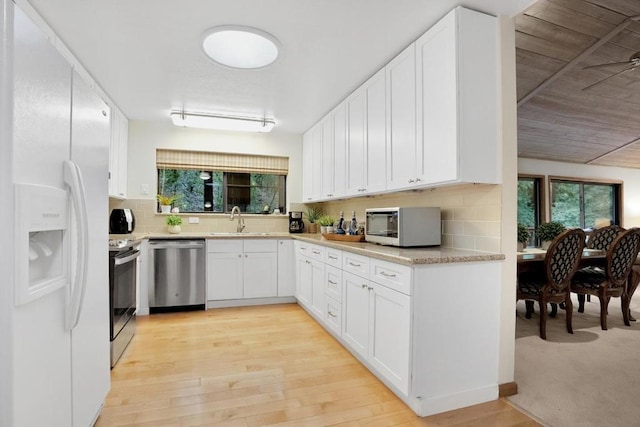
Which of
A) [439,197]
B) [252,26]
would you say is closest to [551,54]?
[439,197]

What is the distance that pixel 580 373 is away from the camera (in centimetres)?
237

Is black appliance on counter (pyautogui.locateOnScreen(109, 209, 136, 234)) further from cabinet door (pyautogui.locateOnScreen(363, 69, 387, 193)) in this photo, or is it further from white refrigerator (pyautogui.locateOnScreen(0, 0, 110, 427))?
cabinet door (pyautogui.locateOnScreen(363, 69, 387, 193))

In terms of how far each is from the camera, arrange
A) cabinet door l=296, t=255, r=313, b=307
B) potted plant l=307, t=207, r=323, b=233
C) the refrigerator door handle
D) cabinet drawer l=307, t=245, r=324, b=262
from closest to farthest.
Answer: the refrigerator door handle
cabinet drawer l=307, t=245, r=324, b=262
cabinet door l=296, t=255, r=313, b=307
potted plant l=307, t=207, r=323, b=233

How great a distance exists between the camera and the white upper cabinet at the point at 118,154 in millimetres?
3715

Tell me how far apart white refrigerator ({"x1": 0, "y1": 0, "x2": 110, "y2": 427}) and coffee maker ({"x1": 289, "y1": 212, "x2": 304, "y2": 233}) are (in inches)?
124

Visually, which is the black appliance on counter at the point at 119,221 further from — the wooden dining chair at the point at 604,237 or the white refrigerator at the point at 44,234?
the wooden dining chair at the point at 604,237

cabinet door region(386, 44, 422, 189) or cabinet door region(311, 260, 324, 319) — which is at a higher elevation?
cabinet door region(386, 44, 422, 189)

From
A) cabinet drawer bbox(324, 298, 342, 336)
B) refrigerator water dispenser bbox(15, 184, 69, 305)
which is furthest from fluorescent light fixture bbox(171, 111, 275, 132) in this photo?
refrigerator water dispenser bbox(15, 184, 69, 305)

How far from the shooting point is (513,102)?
213 centimetres

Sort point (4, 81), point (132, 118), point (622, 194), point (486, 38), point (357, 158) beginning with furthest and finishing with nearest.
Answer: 1. point (622, 194)
2. point (132, 118)
3. point (357, 158)
4. point (486, 38)
5. point (4, 81)

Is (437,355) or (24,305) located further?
(437,355)

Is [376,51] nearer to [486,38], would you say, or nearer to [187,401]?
[486,38]

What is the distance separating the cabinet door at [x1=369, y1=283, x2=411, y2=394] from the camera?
1.94m

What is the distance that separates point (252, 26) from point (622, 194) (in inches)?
326
